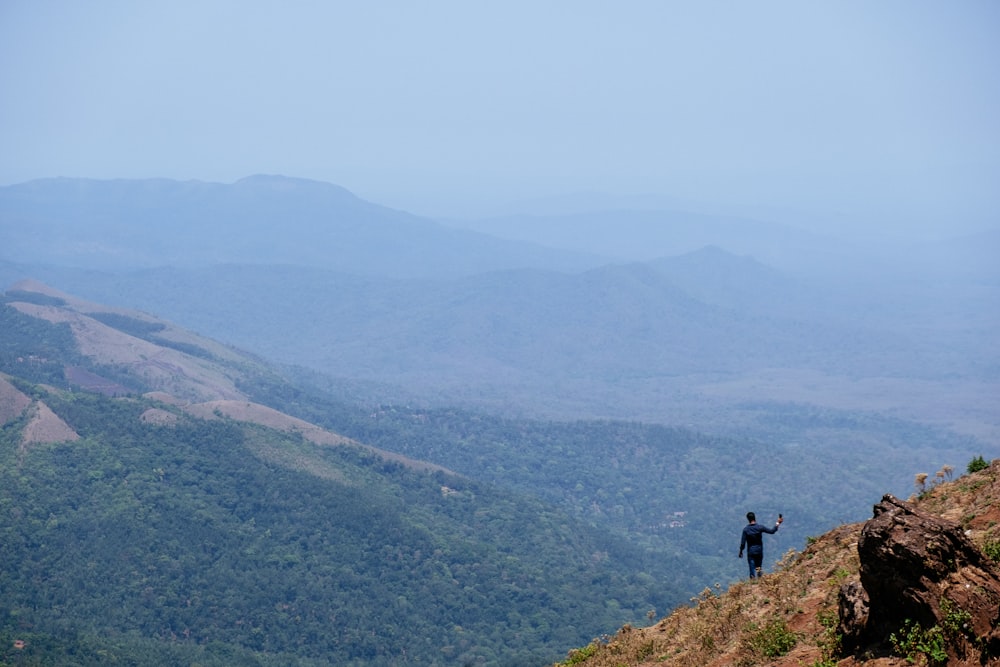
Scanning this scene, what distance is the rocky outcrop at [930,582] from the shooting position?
1280 centimetres

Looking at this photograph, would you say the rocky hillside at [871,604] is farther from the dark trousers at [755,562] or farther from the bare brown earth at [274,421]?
the bare brown earth at [274,421]

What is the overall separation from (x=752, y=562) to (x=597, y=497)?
11696 centimetres

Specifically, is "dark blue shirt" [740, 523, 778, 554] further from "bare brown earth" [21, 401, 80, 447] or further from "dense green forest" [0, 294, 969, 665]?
"bare brown earth" [21, 401, 80, 447]

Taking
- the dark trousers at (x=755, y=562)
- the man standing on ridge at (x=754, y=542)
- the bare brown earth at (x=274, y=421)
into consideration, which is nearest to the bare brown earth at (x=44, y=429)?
the bare brown earth at (x=274, y=421)

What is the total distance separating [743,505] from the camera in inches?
5202

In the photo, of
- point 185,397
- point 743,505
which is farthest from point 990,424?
point 185,397

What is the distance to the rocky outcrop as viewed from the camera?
1280 centimetres

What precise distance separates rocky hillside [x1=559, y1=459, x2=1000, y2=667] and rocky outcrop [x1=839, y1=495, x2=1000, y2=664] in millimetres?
13

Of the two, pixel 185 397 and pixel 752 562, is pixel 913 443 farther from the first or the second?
pixel 752 562

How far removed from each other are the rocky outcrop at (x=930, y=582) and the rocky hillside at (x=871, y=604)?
13 mm

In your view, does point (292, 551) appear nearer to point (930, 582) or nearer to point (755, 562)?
point (755, 562)

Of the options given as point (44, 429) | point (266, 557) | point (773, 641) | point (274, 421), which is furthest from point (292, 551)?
point (773, 641)

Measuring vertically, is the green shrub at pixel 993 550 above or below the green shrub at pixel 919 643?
above

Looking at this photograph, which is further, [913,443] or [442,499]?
[913,443]
